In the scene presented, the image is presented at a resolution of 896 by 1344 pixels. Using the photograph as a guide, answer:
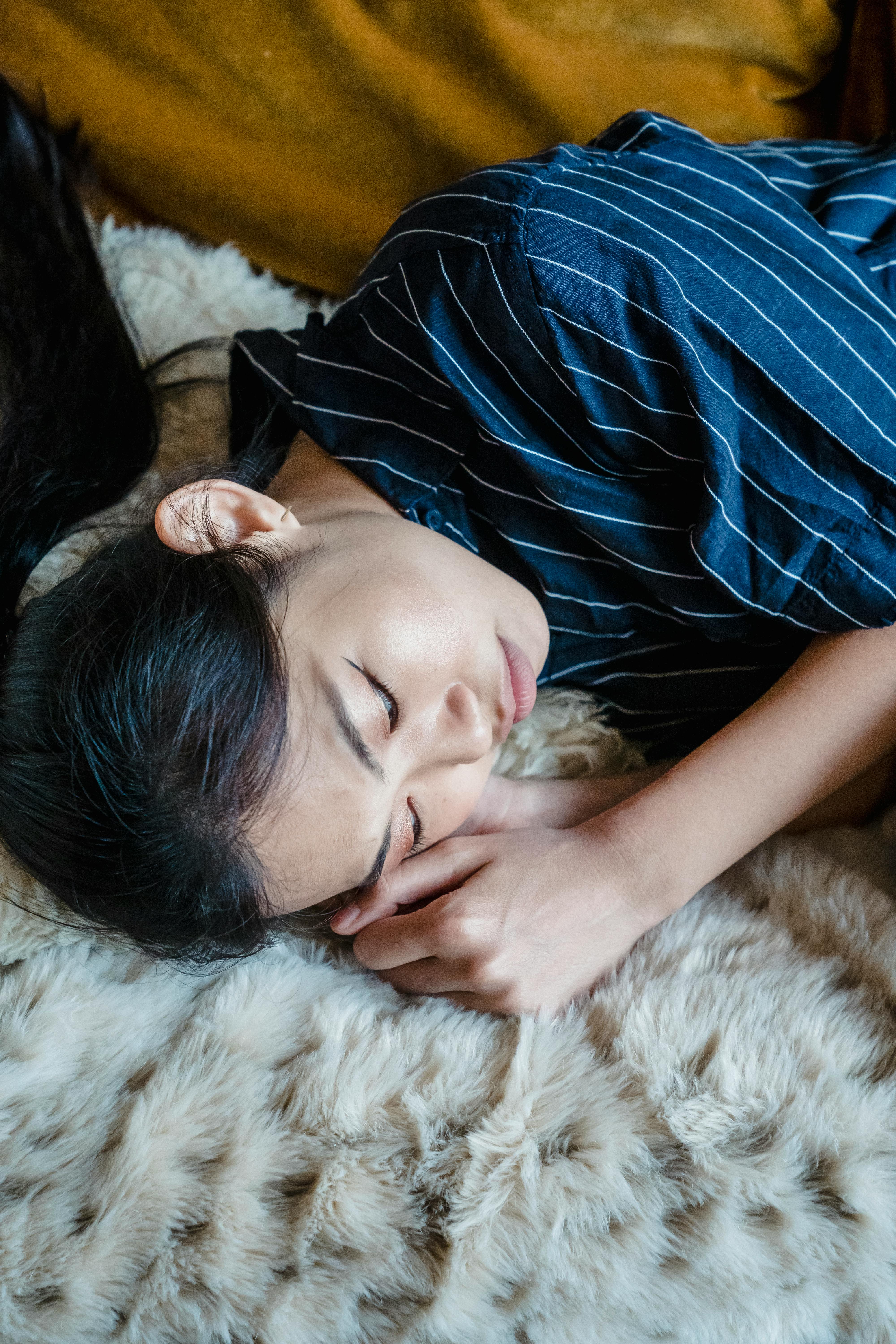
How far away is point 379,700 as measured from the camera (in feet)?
2.56

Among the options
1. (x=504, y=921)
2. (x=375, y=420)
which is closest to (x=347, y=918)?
(x=504, y=921)

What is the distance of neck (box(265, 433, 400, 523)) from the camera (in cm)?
92

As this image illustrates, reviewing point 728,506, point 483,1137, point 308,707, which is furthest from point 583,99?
point 483,1137

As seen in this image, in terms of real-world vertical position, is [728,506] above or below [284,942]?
above

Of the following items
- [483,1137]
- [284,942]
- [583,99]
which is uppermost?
[583,99]

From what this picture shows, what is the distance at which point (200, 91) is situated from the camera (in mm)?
1178

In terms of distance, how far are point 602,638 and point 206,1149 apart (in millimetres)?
609

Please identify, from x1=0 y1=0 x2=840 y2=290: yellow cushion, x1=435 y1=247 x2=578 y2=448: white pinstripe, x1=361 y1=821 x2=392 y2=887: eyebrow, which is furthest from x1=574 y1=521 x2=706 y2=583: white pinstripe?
x1=0 y1=0 x2=840 y2=290: yellow cushion

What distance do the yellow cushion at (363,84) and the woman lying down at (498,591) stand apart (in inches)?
8.7

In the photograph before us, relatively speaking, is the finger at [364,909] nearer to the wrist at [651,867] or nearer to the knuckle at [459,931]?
the knuckle at [459,931]

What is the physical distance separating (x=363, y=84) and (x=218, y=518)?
644 mm

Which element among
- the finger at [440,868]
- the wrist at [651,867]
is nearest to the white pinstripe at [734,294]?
the wrist at [651,867]

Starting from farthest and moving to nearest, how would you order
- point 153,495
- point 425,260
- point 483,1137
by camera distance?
point 153,495 → point 425,260 → point 483,1137

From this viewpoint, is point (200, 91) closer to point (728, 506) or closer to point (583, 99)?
point (583, 99)
